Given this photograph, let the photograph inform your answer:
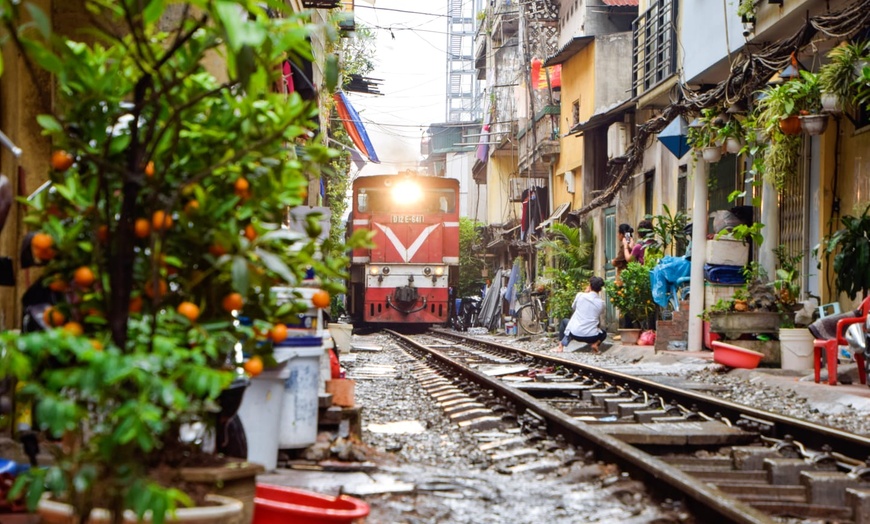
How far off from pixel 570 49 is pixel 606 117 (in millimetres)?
4520

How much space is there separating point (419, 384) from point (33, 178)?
6.02 m

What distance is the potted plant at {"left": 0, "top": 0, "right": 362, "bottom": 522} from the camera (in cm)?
276

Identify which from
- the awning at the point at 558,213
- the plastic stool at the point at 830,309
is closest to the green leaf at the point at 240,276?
the plastic stool at the point at 830,309

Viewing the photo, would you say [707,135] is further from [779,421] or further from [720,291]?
[779,421]

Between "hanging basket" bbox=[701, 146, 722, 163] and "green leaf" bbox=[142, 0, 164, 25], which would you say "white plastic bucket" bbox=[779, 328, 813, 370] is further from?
"green leaf" bbox=[142, 0, 164, 25]

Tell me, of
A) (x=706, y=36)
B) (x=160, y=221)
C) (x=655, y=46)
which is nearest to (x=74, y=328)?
(x=160, y=221)

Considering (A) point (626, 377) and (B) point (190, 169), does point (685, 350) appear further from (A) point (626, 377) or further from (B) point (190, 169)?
(B) point (190, 169)

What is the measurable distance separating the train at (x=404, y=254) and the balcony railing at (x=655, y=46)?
17.6 feet

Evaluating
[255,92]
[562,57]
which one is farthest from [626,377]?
[562,57]

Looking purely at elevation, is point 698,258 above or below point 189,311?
above

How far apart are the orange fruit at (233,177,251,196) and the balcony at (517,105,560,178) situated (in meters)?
28.1

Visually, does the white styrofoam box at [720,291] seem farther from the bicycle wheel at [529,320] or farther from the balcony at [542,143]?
the balcony at [542,143]

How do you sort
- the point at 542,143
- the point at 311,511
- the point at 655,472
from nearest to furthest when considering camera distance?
the point at 311,511
the point at 655,472
the point at 542,143

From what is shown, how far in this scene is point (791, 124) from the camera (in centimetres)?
1223
